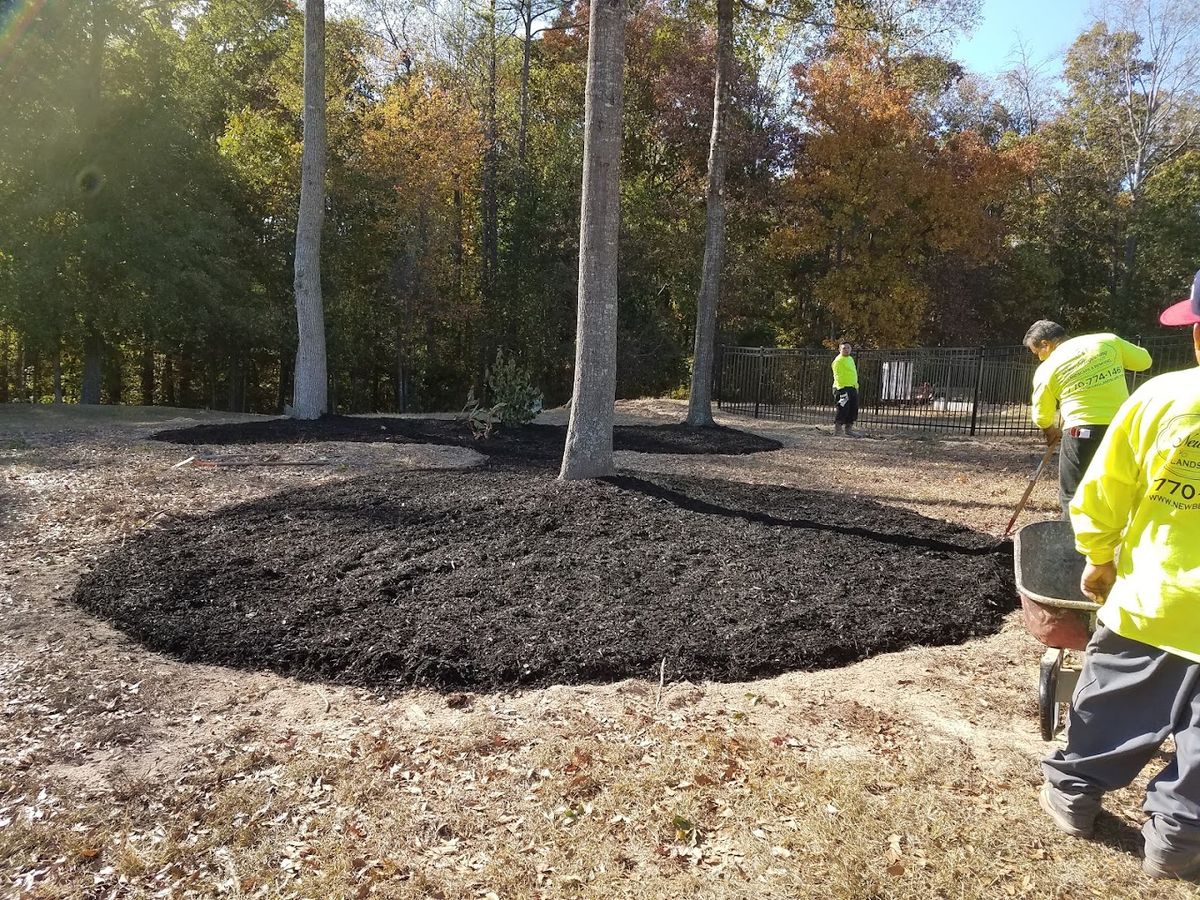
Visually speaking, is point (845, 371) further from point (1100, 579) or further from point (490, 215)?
point (490, 215)

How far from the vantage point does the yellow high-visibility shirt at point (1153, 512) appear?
220 cm

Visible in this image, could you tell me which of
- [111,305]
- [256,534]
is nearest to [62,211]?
[111,305]

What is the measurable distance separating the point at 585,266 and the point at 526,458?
3349 millimetres

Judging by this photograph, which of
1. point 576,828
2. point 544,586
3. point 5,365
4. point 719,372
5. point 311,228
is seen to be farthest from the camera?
point 5,365

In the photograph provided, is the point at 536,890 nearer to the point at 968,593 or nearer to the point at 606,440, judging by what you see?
the point at 968,593

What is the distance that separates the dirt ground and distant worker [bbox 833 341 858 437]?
10.00 metres

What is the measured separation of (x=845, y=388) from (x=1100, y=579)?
40.5ft

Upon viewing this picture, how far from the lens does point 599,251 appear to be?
23.1 ft

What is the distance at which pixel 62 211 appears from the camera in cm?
1638

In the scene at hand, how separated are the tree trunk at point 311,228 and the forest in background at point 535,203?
469 cm

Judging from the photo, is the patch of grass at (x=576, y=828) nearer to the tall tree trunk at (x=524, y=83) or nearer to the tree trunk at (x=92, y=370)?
the tree trunk at (x=92, y=370)

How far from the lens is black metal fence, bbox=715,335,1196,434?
15844 mm

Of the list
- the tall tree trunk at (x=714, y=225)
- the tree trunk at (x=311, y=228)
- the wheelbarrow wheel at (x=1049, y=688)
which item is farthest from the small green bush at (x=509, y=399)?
the wheelbarrow wheel at (x=1049, y=688)

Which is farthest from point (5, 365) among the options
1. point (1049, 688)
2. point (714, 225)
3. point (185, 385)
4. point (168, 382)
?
point (1049, 688)
